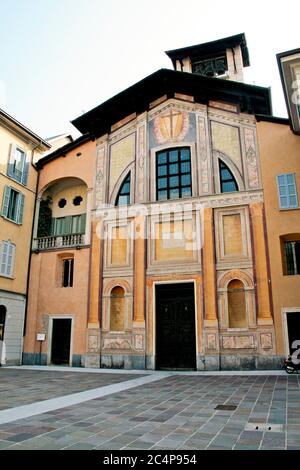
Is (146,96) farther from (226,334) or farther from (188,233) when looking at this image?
(226,334)

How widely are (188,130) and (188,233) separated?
5.38 m

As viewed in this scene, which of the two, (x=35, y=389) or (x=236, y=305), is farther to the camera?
(x=236, y=305)

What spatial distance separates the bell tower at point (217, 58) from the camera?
22.0 m

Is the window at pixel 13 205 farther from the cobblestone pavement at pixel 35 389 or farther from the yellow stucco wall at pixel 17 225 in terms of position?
the cobblestone pavement at pixel 35 389

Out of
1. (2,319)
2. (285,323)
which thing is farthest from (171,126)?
(2,319)

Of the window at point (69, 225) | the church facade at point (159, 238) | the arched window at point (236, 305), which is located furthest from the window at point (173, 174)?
the arched window at point (236, 305)

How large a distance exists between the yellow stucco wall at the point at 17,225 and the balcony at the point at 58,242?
0.51 metres

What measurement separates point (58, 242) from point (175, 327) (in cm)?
761

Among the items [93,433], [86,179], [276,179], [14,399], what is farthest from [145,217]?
[93,433]

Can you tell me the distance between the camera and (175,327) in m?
15.8

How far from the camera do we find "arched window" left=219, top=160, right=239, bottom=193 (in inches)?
658

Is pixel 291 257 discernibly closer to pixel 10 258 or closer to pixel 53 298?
pixel 53 298

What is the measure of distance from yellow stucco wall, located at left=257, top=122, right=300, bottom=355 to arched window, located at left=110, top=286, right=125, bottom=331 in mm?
6699

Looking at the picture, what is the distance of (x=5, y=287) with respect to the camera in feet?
57.2
